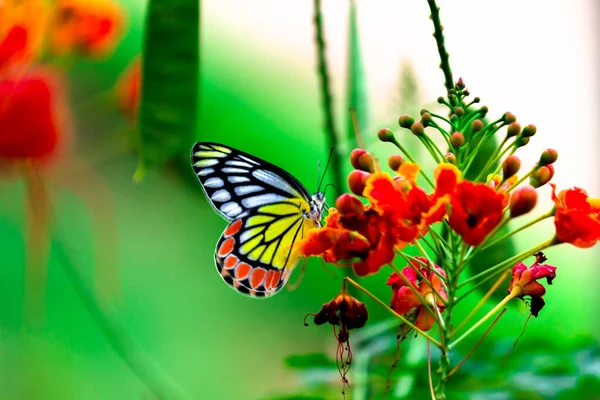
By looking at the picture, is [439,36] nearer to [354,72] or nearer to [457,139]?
[457,139]

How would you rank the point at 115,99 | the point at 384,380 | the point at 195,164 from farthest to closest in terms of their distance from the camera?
the point at 115,99 < the point at 384,380 < the point at 195,164

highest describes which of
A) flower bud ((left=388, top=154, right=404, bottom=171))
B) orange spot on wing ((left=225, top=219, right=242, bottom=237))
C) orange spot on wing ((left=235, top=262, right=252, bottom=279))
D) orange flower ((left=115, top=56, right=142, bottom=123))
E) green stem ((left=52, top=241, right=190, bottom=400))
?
flower bud ((left=388, top=154, right=404, bottom=171))

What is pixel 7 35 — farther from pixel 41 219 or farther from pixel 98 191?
pixel 98 191

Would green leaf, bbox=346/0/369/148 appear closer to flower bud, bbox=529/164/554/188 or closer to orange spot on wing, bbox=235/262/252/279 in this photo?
orange spot on wing, bbox=235/262/252/279

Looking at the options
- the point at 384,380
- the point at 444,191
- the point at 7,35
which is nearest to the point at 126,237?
the point at 7,35

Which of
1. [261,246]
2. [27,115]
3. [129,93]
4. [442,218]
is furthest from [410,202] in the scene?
[27,115]

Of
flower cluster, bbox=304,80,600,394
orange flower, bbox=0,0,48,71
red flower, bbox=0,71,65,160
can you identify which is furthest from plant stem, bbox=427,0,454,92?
red flower, bbox=0,71,65,160
